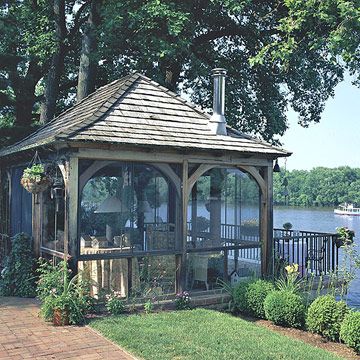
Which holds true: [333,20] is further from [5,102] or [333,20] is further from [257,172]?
[5,102]

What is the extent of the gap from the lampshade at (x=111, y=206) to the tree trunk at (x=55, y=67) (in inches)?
356

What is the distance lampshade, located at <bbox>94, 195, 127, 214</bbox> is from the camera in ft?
27.9

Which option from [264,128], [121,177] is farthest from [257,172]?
[264,128]

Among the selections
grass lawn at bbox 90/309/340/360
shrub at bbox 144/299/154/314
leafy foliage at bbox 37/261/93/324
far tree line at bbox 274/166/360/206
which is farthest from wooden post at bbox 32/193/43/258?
far tree line at bbox 274/166/360/206

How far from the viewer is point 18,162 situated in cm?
1136

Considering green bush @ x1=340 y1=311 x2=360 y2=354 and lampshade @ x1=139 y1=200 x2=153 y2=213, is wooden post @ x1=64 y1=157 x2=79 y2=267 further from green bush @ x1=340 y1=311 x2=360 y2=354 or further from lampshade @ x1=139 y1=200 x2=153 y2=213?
green bush @ x1=340 y1=311 x2=360 y2=354

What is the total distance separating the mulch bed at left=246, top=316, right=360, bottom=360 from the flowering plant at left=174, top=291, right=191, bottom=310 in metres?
1.26

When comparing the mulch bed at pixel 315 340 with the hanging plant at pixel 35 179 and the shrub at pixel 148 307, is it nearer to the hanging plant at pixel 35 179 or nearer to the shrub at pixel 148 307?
the shrub at pixel 148 307

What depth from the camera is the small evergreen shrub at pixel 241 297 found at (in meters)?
9.03

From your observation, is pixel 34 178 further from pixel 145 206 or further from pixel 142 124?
pixel 142 124

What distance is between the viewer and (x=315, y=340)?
7.77 meters

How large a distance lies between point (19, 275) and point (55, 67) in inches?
398

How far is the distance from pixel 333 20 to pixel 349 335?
9242 millimetres

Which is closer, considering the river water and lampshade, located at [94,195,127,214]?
lampshade, located at [94,195,127,214]
